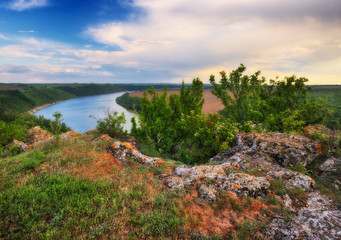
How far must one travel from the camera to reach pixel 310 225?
14.0ft

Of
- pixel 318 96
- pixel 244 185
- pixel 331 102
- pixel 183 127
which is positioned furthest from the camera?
pixel 318 96

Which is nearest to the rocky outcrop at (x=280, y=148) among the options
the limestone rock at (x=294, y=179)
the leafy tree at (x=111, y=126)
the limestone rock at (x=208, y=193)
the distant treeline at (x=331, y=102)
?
the limestone rock at (x=294, y=179)

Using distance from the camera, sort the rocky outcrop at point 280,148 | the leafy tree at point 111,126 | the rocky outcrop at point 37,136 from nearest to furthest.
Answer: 1. the rocky outcrop at point 280,148
2. the leafy tree at point 111,126
3. the rocky outcrop at point 37,136

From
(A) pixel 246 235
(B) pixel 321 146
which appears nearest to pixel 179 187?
(A) pixel 246 235

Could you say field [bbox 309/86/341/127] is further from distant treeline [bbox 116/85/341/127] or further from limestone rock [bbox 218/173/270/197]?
limestone rock [bbox 218/173/270/197]

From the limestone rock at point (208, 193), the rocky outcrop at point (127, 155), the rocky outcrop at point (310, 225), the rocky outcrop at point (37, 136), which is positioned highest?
the rocky outcrop at point (127, 155)

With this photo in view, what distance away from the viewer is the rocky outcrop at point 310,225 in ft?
12.8

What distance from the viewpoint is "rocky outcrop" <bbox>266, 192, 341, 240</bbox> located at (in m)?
3.90

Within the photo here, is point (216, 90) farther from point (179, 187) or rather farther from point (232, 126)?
point (179, 187)

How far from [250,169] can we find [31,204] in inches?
316

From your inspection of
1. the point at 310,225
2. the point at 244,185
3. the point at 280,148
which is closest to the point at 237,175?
the point at 244,185

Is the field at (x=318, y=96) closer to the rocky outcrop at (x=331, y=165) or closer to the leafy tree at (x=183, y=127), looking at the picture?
the leafy tree at (x=183, y=127)

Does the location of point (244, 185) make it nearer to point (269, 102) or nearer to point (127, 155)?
point (127, 155)

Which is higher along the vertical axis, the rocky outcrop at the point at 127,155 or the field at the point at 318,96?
the field at the point at 318,96
